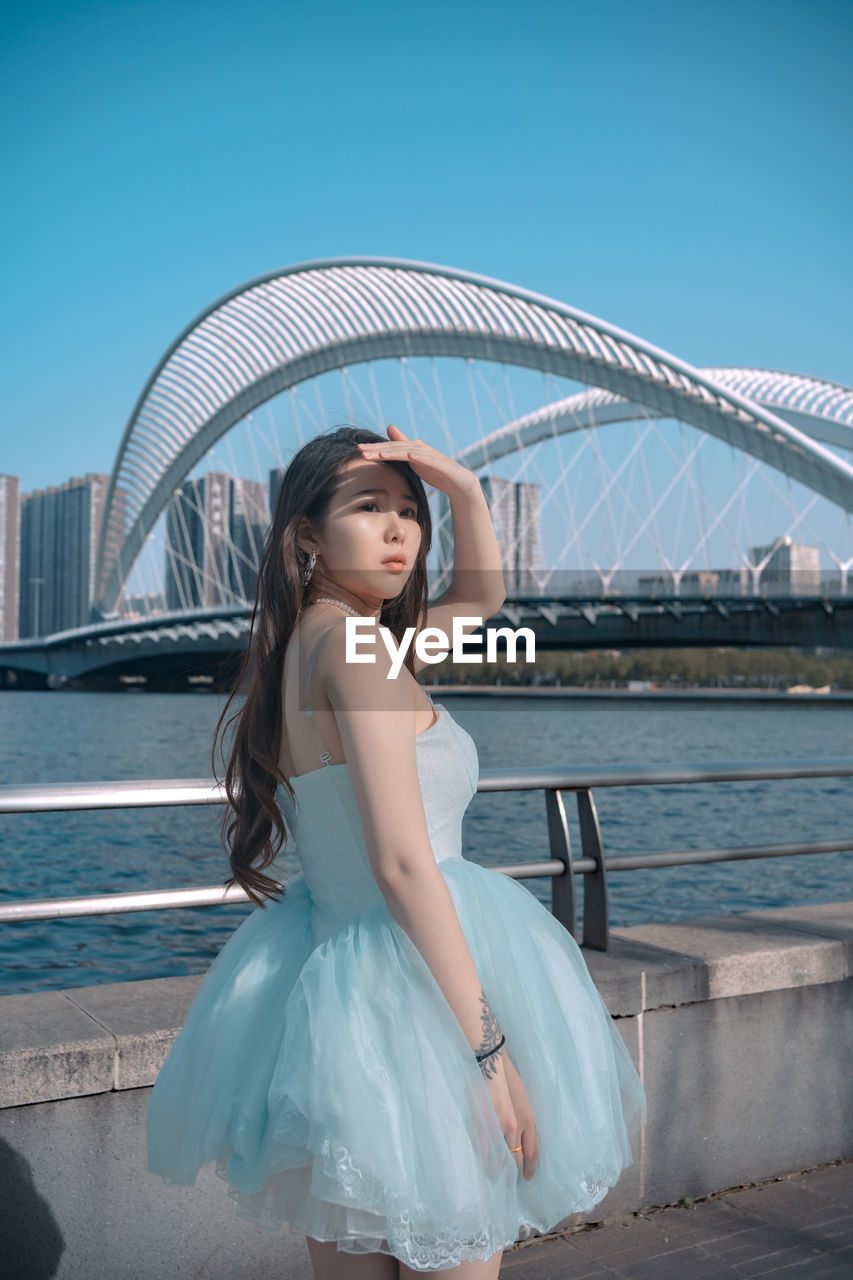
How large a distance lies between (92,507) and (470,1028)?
11404 cm

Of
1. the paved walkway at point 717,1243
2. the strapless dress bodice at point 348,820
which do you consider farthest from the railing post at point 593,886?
the strapless dress bodice at point 348,820

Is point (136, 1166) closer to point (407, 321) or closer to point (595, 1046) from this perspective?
point (595, 1046)

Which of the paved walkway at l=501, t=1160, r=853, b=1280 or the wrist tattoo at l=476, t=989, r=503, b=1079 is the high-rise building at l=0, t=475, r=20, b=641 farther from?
the wrist tattoo at l=476, t=989, r=503, b=1079

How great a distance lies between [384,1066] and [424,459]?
906mm

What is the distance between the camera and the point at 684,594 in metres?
33.6

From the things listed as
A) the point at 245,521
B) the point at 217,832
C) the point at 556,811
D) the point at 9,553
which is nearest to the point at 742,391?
the point at 245,521

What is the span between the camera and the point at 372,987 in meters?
1.62

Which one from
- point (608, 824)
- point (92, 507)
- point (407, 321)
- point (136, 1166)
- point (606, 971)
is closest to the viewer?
point (136, 1166)

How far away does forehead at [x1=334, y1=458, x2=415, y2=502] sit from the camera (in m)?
1.80

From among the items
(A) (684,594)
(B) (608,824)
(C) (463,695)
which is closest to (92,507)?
(C) (463,695)

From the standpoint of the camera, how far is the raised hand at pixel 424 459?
1741 mm

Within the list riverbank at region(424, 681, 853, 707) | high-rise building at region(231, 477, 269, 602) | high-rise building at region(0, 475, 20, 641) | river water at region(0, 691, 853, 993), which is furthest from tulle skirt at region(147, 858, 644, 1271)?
high-rise building at region(0, 475, 20, 641)

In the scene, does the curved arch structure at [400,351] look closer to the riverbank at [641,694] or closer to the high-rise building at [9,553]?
the riverbank at [641,694]

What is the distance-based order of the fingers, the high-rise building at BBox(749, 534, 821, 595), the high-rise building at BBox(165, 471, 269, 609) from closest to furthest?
the fingers < the high-rise building at BBox(749, 534, 821, 595) < the high-rise building at BBox(165, 471, 269, 609)
